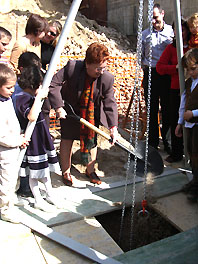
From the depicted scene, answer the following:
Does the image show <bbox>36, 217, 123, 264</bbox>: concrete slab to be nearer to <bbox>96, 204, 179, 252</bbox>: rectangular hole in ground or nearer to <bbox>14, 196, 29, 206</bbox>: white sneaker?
<bbox>96, 204, 179, 252</bbox>: rectangular hole in ground

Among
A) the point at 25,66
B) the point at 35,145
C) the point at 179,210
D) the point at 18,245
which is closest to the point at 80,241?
the point at 18,245

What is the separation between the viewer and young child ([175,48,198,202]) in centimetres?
304

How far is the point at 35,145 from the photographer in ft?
9.33

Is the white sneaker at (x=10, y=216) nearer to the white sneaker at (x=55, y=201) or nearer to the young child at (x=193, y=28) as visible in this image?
the white sneaker at (x=55, y=201)

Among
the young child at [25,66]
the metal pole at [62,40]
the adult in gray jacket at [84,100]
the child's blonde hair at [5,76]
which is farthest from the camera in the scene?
the adult in gray jacket at [84,100]

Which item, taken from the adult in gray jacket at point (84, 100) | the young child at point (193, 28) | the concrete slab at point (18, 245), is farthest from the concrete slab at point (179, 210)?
the young child at point (193, 28)

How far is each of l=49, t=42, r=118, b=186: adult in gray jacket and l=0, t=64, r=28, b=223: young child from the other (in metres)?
0.59

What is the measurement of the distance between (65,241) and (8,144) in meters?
0.97

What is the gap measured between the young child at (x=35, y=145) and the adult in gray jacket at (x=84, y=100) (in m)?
0.32

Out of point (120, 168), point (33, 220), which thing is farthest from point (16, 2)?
point (33, 220)

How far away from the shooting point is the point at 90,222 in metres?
2.79

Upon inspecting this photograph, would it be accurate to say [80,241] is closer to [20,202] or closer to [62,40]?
[20,202]

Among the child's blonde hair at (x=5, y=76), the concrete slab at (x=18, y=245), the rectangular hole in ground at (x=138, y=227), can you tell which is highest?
the child's blonde hair at (x=5, y=76)

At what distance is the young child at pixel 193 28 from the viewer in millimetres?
3492
